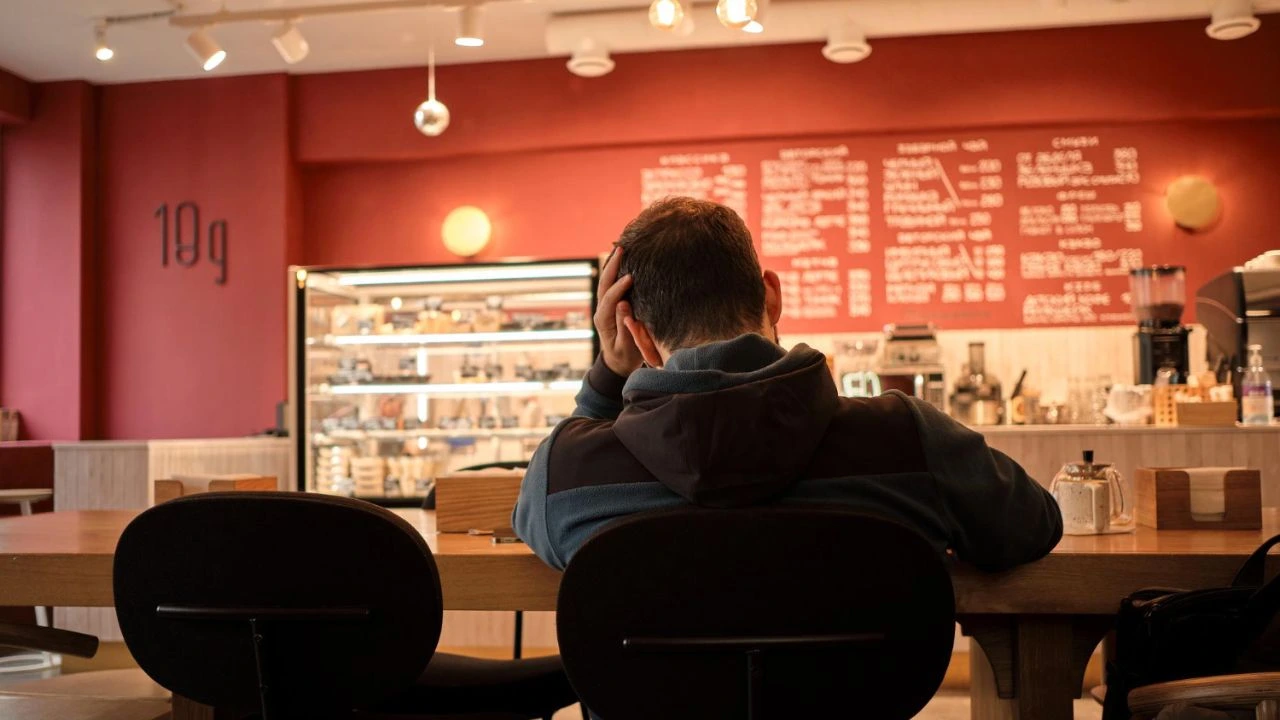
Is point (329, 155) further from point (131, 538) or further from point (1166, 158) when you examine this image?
point (131, 538)

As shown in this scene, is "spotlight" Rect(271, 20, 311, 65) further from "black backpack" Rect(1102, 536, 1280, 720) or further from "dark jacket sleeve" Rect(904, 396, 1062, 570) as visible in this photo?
"black backpack" Rect(1102, 536, 1280, 720)

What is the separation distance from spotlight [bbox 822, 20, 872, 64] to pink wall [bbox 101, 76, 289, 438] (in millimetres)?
3138

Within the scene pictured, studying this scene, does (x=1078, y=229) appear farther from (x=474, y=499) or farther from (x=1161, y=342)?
(x=474, y=499)

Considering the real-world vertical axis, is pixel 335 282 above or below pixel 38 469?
above

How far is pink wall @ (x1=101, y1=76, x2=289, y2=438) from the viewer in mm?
6391

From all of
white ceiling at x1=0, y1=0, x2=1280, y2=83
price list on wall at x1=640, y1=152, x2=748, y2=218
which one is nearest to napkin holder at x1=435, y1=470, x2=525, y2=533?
white ceiling at x1=0, y1=0, x2=1280, y2=83

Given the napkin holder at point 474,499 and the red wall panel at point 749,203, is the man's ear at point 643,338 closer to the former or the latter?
the napkin holder at point 474,499

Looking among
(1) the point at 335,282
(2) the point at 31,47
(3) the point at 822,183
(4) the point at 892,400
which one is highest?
(2) the point at 31,47

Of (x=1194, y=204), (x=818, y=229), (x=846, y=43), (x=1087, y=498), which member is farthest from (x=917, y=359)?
(x=1087, y=498)

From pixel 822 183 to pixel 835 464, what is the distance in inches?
199

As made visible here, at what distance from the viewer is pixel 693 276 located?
4.49 feet

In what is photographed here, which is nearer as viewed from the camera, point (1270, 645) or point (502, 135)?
point (1270, 645)

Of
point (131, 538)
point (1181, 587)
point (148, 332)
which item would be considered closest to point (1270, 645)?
point (1181, 587)

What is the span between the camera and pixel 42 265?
6.43m
